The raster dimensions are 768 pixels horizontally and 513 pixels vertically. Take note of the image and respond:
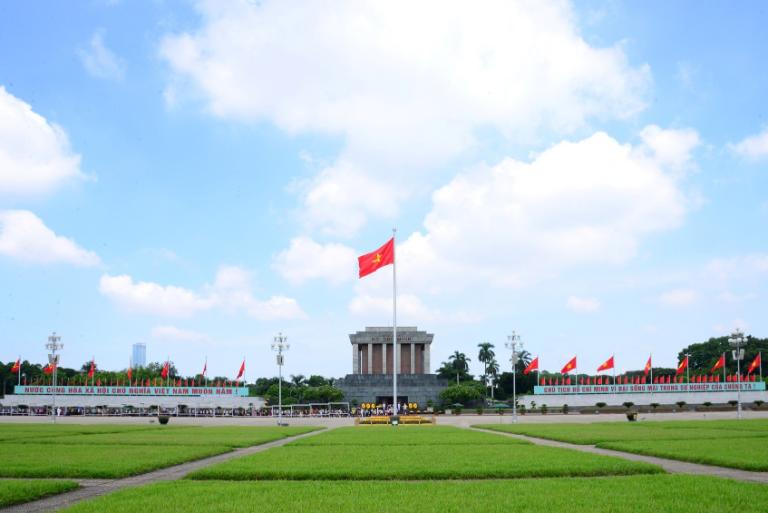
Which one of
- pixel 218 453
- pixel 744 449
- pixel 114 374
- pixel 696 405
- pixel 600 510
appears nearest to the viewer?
pixel 600 510

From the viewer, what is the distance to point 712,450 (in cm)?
1942

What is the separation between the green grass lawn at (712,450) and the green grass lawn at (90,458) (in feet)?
44.4

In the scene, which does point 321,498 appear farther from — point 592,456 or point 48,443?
point 48,443

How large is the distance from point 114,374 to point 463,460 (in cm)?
9127

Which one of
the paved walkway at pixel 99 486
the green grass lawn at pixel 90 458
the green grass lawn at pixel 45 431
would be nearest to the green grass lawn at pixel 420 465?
the paved walkway at pixel 99 486

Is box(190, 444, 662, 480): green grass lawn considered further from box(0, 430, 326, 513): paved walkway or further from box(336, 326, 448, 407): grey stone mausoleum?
box(336, 326, 448, 407): grey stone mausoleum

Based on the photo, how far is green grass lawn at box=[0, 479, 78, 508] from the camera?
11.5 meters

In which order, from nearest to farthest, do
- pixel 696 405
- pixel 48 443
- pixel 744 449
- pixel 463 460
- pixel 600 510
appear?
pixel 600 510 < pixel 463 460 < pixel 744 449 < pixel 48 443 < pixel 696 405

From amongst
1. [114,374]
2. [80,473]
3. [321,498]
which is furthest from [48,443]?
[114,374]

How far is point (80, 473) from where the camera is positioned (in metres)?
15.1

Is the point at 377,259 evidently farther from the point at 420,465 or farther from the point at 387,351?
the point at 387,351

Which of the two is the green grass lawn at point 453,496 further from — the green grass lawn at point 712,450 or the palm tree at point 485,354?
the palm tree at point 485,354

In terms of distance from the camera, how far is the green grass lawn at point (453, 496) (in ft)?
33.4

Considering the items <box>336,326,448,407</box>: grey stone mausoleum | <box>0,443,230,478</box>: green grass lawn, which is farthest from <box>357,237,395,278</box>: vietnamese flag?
<box>336,326,448,407</box>: grey stone mausoleum
